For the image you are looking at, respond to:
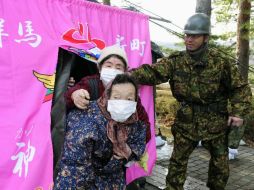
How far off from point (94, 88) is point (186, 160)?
6.56ft

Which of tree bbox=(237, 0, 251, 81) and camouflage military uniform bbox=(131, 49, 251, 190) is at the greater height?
tree bbox=(237, 0, 251, 81)

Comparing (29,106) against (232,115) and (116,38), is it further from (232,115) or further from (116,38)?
(232,115)

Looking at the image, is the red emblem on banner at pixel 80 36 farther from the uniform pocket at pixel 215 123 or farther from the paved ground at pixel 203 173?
the paved ground at pixel 203 173

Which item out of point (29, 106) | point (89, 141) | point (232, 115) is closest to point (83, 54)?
point (29, 106)

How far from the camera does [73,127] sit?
2.71 metres

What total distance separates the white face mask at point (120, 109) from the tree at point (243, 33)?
653 cm

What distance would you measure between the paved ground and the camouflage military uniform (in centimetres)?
83

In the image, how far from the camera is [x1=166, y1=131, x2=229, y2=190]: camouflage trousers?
4.37 m

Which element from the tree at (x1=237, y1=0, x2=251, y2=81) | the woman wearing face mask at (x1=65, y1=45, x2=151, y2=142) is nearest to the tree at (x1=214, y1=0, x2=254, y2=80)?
the tree at (x1=237, y1=0, x2=251, y2=81)

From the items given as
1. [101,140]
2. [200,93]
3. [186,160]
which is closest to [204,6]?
[200,93]

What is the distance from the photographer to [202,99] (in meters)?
4.19

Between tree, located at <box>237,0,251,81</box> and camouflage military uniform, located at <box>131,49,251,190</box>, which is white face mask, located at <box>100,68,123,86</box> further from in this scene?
tree, located at <box>237,0,251,81</box>

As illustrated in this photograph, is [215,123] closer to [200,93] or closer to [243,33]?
[200,93]

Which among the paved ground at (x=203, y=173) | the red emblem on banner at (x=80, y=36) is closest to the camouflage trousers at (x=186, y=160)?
the paved ground at (x=203, y=173)
